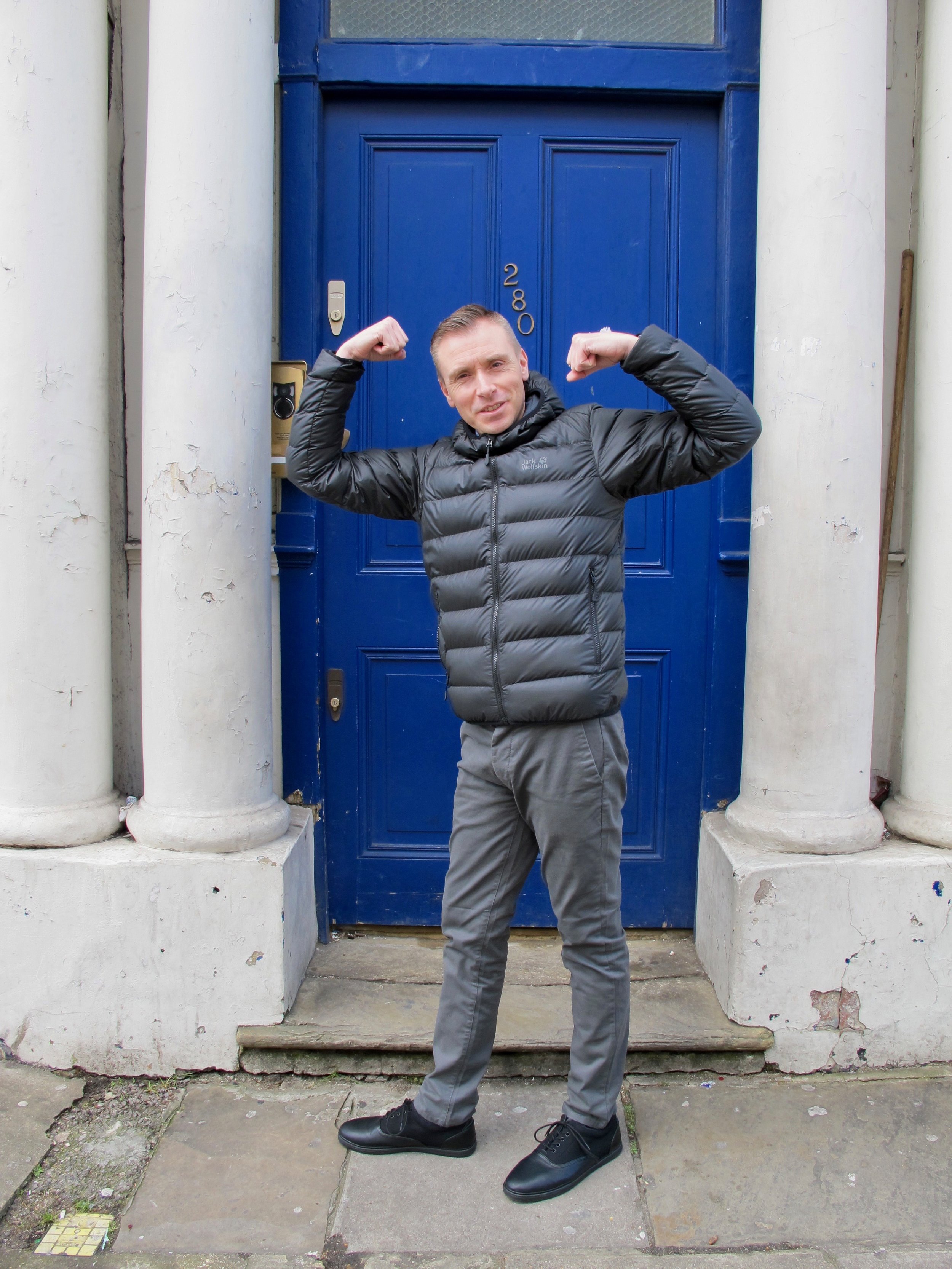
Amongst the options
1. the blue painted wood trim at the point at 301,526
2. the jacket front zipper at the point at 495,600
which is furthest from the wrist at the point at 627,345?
the blue painted wood trim at the point at 301,526

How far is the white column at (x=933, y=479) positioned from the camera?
2957 mm

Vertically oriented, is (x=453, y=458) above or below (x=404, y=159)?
below

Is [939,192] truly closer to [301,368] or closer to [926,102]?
[926,102]

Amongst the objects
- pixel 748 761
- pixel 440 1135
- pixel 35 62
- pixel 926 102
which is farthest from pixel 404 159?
pixel 440 1135

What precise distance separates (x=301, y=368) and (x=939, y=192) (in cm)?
209

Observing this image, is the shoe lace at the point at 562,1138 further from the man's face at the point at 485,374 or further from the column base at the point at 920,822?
the man's face at the point at 485,374

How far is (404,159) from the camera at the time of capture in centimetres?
323

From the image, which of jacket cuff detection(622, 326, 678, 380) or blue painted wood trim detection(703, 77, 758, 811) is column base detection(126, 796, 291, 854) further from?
jacket cuff detection(622, 326, 678, 380)

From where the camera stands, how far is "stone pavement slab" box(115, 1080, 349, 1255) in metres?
2.20

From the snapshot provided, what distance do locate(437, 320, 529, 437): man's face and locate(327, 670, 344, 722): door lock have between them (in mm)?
1314

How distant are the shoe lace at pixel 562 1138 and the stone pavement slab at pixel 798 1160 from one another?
0.19 metres

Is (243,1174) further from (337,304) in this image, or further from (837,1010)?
(337,304)

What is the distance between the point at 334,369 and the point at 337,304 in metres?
1.08

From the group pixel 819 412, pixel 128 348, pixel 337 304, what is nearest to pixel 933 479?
pixel 819 412
